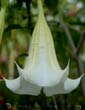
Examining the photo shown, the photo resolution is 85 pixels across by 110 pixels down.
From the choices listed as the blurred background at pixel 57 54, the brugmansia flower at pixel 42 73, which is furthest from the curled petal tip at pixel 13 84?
the blurred background at pixel 57 54

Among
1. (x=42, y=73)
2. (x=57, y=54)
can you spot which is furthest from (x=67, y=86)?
(x=57, y=54)

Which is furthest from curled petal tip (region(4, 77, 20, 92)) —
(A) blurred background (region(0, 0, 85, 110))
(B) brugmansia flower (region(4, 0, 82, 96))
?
(A) blurred background (region(0, 0, 85, 110))

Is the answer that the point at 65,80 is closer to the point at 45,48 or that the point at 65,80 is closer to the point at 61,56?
the point at 45,48

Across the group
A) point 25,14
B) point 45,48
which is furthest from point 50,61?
point 25,14

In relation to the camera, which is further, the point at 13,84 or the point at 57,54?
the point at 57,54

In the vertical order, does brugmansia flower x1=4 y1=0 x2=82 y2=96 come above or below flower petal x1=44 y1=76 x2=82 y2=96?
above

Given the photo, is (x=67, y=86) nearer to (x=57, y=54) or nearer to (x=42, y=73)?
(x=42, y=73)

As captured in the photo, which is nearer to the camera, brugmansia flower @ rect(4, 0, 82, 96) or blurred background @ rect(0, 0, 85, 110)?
brugmansia flower @ rect(4, 0, 82, 96)

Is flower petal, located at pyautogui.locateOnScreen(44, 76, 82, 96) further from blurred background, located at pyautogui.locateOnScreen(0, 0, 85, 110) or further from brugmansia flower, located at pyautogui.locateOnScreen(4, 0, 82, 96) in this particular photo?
blurred background, located at pyautogui.locateOnScreen(0, 0, 85, 110)

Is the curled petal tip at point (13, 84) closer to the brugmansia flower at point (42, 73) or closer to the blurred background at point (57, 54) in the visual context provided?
the brugmansia flower at point (42, 73)
